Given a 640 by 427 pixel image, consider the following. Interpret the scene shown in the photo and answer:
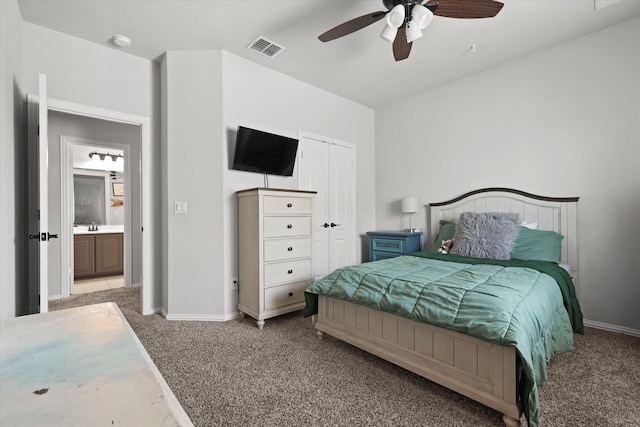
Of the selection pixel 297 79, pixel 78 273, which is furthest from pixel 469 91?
pixel 78 273

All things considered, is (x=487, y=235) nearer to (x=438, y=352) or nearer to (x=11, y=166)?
(x=438, y=352)

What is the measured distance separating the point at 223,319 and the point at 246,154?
1.67m

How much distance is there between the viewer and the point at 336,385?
1835 mm

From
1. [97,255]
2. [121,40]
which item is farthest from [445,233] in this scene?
[97,255]

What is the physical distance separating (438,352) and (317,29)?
2741 millimetres

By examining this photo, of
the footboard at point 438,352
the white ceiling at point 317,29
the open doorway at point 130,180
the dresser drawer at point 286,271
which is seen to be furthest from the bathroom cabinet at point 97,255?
the footboard at point 438,352

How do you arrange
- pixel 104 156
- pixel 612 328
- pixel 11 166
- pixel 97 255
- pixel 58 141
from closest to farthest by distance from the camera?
pixel 11 166 < pixel 612 328 < pixel 58 141 < pixel 97 255 < pixel 104 156

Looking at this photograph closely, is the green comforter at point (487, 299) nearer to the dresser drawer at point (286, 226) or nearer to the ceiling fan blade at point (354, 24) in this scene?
the dresser drawer at point (286, 226)

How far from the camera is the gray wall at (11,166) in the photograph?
1.84 m

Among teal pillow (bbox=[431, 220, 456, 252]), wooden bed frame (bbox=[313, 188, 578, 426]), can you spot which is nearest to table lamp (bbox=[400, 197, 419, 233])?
teal pillow (bbox=[431, 220, 456, 252])

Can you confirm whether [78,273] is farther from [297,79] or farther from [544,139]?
[544,139]

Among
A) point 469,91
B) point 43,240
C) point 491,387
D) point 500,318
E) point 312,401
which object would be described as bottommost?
point 312,401

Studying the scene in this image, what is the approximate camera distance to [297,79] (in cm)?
370

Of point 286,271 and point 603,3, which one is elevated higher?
point 603,3
